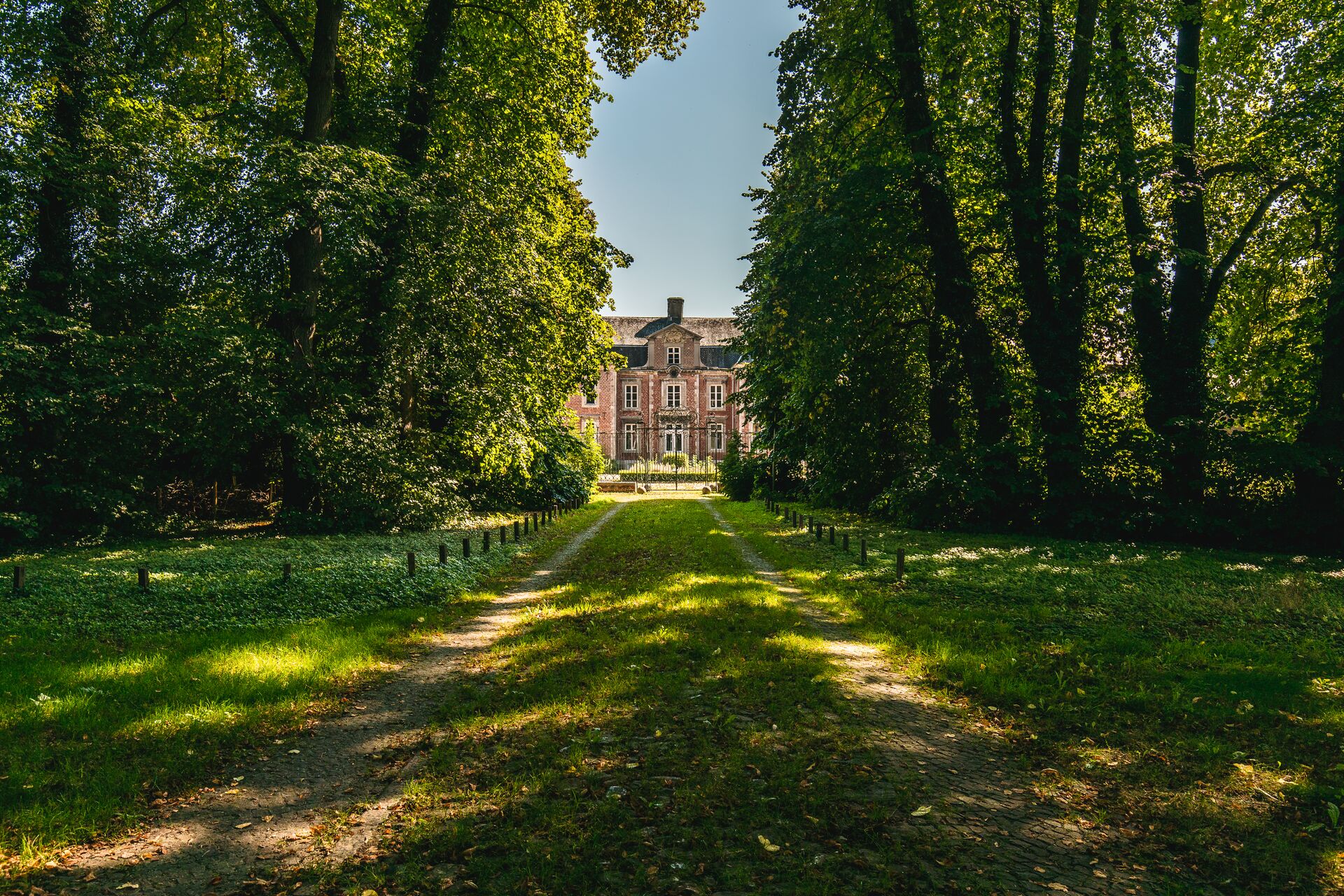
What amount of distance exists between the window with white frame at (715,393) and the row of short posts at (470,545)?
2935 centimetres

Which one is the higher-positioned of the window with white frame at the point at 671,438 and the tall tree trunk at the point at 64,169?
the tall tree trunk at the point at 64,169

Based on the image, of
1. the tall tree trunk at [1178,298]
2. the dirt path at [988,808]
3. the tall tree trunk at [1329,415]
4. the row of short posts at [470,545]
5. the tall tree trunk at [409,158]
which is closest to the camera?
the dirt path at [988,808]

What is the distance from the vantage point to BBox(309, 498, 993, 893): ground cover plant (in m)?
2.93

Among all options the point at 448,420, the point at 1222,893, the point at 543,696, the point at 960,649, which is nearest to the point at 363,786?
the point at 543,696

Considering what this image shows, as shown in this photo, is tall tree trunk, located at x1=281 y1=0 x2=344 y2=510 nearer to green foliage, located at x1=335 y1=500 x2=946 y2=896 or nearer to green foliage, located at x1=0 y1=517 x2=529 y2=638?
green foliage, located at x1=0 y1=517 x2=529 y2=638

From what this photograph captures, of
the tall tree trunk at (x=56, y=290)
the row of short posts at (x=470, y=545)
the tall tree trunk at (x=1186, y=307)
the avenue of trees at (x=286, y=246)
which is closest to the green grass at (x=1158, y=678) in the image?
the tall tree trunk at (x=1186, y=307)

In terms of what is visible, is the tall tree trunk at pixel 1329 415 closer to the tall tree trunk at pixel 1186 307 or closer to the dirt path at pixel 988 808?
the tall tree trunk at pixel 1186 307

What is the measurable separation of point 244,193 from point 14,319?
427cm

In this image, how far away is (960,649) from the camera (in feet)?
20.4

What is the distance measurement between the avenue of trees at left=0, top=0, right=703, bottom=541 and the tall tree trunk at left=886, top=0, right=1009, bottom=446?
509cm

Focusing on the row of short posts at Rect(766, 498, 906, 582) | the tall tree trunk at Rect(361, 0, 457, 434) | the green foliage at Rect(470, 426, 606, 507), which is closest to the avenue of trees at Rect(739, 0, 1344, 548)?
the row of short posts at Rect(766, 498, 906, 582)

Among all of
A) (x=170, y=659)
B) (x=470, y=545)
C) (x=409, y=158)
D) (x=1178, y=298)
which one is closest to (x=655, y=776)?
(x=170, y=659)

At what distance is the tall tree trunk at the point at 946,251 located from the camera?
1463 cm

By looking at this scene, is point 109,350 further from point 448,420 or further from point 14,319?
point 448,420
